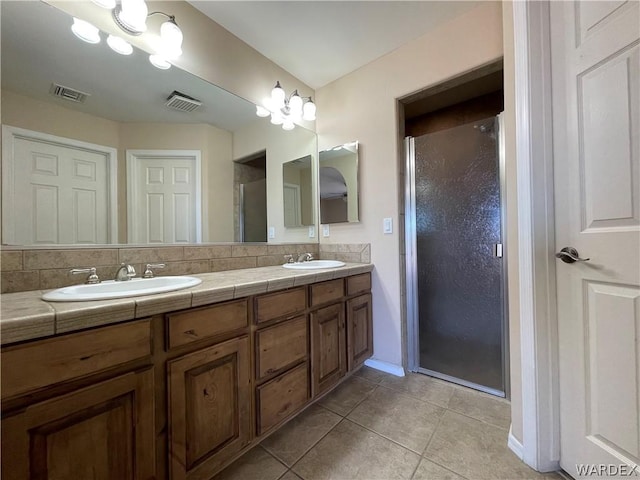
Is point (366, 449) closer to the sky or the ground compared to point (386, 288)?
closer to the ground

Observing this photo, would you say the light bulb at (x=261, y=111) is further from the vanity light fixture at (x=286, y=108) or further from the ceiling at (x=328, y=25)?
the ceiling at (x=328, y=25)

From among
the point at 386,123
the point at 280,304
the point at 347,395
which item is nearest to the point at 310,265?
the point at 280,304

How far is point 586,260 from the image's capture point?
0.95 m

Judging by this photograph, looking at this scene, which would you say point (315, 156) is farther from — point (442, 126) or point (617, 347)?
point (617, 347)

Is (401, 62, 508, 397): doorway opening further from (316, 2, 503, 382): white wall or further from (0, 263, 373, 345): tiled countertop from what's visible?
(0, 263, 373, 345): tiled countertop

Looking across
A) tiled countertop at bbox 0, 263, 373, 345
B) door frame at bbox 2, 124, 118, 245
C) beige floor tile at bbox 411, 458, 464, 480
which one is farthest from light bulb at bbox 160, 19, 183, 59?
beige floor tile at bbox 411, 458, 464, 480

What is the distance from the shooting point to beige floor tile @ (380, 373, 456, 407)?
1.61 meters

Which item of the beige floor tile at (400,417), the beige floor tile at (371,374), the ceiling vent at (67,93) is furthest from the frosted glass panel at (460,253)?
the ceiling vent at (67,93)

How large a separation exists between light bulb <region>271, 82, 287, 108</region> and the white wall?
0.50 meters

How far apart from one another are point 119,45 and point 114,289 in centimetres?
121

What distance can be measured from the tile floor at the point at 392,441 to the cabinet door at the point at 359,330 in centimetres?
23

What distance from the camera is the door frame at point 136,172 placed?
4.23ft

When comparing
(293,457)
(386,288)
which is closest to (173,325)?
(293,457)

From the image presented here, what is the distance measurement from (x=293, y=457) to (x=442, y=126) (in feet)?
9.11
